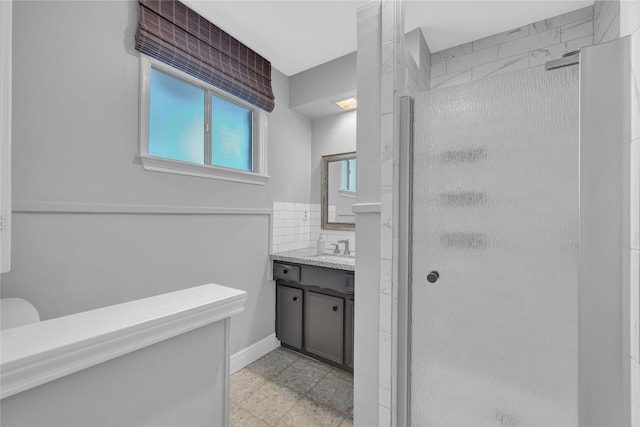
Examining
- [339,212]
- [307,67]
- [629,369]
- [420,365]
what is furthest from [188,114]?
[629,369]

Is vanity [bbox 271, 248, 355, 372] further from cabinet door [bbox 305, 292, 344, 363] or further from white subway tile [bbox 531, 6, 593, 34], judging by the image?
white subway tile [bbox 531, 6, 593, 34]

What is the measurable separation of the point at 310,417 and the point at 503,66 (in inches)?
113

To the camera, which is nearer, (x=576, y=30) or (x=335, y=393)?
(x=576, y=30)

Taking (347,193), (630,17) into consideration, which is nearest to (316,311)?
(347,193)

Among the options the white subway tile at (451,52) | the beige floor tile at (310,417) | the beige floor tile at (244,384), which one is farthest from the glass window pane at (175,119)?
the white subway tile at (451,52)

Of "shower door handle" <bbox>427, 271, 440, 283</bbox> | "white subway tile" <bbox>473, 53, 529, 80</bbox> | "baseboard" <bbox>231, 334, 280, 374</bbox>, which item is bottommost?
"baseboard" <bbox>231, 334, 280, 374</bbox>

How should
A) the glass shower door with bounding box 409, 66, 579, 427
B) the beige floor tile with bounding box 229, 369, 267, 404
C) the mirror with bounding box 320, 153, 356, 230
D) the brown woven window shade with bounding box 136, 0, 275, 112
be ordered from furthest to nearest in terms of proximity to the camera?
1. the mirror with bounding box 320, 153, 356, 230
2. the beige floor tile with bounding box 229, 369, 267, 404
3. the brown woven window shade with bounding box 136, 0, 275, 112
4. the glass shower door with bounding box 409, 66, 579, 427

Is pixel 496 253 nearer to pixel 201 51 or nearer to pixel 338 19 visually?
pixel 338 19

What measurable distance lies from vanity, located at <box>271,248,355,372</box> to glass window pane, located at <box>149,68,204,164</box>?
3.84 ft

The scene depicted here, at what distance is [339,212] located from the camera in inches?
110

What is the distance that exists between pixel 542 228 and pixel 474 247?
0.25m

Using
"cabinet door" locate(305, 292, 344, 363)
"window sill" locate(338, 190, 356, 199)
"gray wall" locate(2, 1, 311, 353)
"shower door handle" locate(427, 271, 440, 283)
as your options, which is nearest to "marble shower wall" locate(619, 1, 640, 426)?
"shower door handle" locate(427, 271, 440, 283)

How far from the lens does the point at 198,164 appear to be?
6.26 ft

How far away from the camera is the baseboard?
2.17 meters
